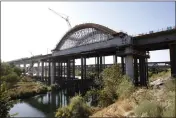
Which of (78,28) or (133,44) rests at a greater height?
(78,28)

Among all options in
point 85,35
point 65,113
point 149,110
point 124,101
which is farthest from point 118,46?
point 149,110

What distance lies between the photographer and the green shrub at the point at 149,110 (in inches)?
603

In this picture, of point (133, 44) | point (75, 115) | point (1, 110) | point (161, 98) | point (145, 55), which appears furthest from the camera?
point (145, 55)

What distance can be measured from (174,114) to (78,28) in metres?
77.7

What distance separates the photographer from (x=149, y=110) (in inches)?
620

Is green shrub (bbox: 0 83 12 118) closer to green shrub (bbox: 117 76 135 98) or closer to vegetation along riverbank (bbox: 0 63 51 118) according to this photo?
vegetation along riverbank (bbox: 0 63 51 118)

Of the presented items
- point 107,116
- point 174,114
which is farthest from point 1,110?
point 174,114

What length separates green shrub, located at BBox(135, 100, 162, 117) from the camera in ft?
50.2

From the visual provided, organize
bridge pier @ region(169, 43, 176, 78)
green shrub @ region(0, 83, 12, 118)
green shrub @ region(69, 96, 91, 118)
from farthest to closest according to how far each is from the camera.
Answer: bridge pier @ region(169, 43, 176, 78) → green shrub @ region(69, 96, 91, 118) → green shrub @ region(0, 83, 12, 118)

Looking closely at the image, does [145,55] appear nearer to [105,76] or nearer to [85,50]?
[85,50]

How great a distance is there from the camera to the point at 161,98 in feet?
65.1

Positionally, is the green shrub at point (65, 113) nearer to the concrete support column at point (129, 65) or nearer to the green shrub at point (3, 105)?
the green shrub at point (3, 105)

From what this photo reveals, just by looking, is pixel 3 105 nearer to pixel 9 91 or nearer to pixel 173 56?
pixel 173 56

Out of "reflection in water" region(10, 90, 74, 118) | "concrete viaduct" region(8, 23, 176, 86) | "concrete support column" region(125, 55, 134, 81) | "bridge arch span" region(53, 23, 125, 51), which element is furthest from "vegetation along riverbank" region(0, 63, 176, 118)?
"bridge arch span" region(53, 23, 125, 51)
